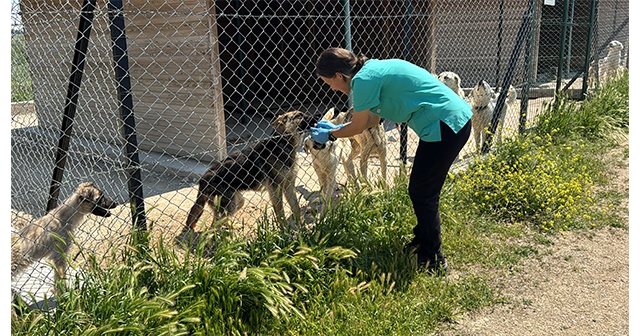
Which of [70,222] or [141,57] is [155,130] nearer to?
[141,57]

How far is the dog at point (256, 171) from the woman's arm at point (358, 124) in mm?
899

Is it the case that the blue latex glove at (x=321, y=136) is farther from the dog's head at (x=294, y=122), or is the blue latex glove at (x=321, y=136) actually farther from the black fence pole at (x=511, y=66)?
the black fence pole at (x=511, y=66)

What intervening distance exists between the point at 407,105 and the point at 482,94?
423 cm

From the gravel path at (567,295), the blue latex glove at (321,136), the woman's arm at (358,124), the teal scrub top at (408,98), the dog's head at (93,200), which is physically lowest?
the gravel path at (567,295)

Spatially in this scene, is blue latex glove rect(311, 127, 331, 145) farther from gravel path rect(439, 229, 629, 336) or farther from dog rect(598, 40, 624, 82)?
dog rect(598, 40, 624, 82)

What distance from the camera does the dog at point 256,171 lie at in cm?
469

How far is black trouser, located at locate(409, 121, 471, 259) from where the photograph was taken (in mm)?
3699

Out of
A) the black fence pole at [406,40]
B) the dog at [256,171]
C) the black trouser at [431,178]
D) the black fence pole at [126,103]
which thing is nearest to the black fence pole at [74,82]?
the black fence pole at [126,103]

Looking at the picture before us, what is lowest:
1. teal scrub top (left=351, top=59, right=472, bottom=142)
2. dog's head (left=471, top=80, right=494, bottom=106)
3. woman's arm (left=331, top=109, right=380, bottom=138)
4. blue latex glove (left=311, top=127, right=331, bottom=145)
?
dog's head (left=471, top=80, right=494, bottom=106)

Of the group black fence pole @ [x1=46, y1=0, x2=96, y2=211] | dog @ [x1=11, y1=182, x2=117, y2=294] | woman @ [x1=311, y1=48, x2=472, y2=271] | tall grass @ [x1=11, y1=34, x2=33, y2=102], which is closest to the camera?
black fence pole @ [x1=46, y1=0, x2=96, y2=211]

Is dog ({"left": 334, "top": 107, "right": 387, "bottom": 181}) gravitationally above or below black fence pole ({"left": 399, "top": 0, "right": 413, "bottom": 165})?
below

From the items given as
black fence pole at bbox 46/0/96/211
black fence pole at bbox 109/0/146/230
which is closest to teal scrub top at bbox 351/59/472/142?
black fence pole at bbox 109/0/146/230

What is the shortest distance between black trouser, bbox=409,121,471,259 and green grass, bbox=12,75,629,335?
0.25 metres

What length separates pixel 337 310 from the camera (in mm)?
3387
